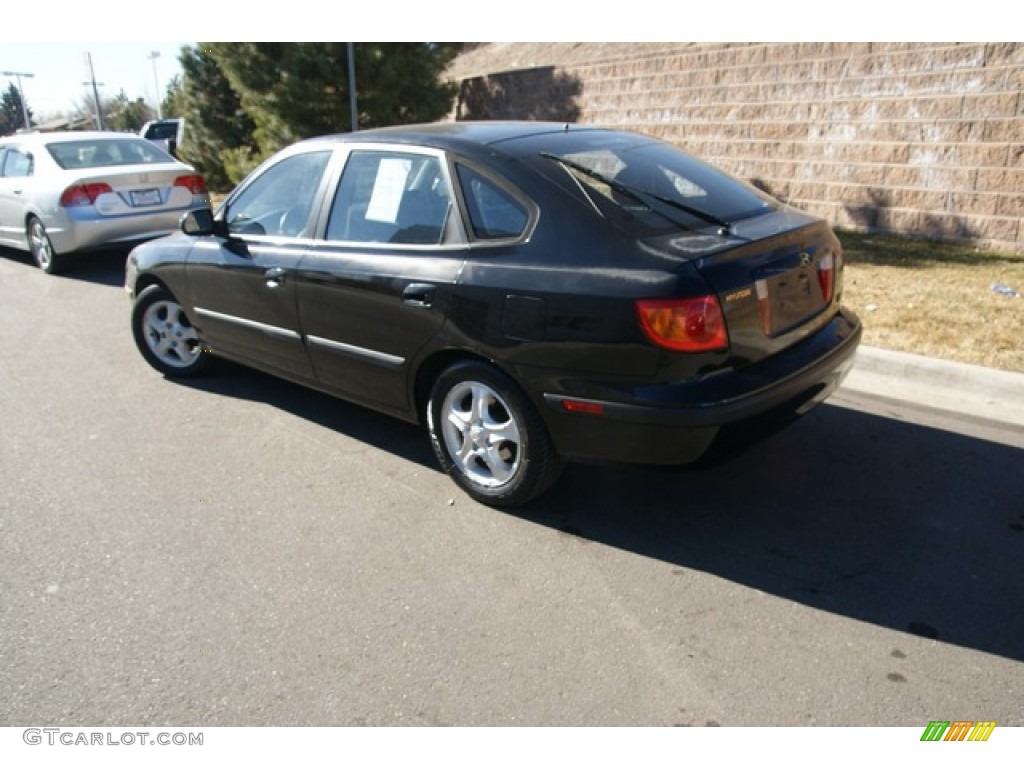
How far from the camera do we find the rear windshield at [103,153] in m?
9.36

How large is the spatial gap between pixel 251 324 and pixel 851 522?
3.30 meters

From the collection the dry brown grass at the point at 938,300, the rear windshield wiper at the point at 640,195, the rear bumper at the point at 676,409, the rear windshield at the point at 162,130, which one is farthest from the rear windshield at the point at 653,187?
the rear windshield at the point at 162,130

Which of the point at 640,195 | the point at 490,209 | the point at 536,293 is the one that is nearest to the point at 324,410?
the point at 490,209

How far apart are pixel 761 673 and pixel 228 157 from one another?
15.4m

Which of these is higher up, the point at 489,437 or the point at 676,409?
the point at 676,409

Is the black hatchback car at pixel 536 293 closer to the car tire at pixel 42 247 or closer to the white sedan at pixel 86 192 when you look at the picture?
the white sedan at pixel 86 192

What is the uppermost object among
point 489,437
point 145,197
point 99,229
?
point 145,197

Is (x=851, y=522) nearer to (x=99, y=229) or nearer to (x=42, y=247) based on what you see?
(x=99, y=229)

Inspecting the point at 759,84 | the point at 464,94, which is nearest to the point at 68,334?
the point at 759,84

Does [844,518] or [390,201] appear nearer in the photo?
[844,518]

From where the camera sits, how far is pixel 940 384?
5047mm

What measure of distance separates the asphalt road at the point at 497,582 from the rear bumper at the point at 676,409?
8.5 inches

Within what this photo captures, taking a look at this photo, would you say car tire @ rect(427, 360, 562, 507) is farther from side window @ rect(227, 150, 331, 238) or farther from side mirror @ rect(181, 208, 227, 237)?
side mirror @ rect(181, 208, 227, 237)

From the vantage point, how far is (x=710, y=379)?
3.12 metres
